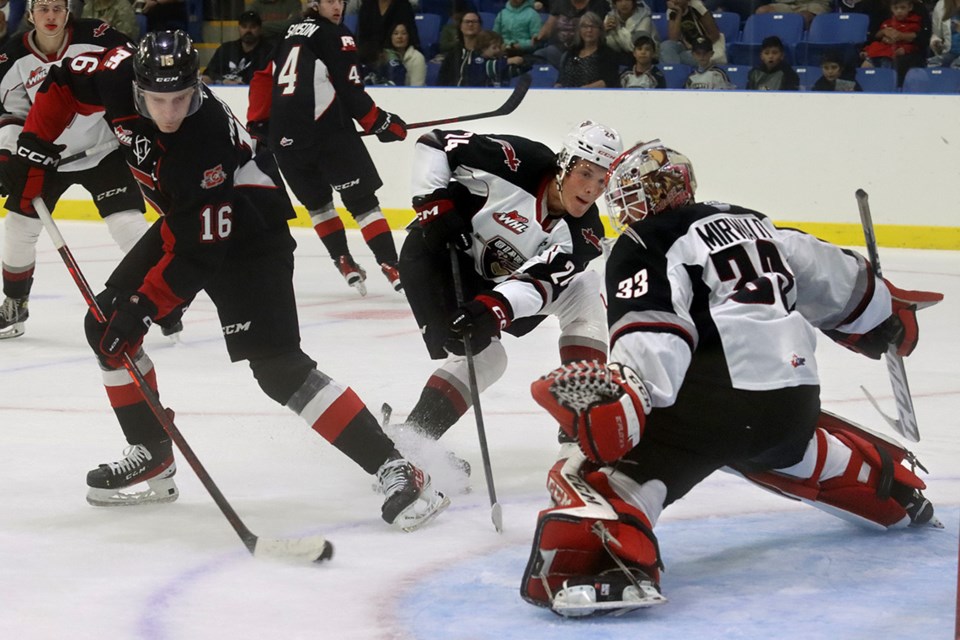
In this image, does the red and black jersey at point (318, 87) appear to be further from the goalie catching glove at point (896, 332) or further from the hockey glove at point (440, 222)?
the goalie catching glove at point (896, 332)

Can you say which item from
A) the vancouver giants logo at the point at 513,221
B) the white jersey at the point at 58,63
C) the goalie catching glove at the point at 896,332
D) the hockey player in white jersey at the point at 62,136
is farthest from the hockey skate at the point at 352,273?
the goalie catching glove at the point at 896,332

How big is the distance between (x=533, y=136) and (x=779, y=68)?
1.36 meters

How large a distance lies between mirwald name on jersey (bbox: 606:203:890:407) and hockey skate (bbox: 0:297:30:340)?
3120 mm

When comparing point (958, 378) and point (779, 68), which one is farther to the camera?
point (779, 68)

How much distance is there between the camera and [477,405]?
296 centimetres

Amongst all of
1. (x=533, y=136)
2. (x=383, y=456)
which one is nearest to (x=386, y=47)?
(x=533, y=136)

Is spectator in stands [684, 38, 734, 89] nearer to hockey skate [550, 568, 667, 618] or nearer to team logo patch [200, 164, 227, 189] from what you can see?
team logo patch [200, 164, 227, 189]

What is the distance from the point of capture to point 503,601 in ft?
7.36

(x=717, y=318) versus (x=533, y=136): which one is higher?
(x=717, y=318)

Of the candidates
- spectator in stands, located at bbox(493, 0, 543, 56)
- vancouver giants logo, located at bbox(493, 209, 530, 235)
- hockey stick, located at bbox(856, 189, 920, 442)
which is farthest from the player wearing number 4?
spectator in stands, located at bbox(493, 0, 543, 56)

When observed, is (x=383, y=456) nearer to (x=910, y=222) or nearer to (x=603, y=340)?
(x=603, y=340)

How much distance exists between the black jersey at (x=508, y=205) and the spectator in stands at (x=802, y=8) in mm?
4047

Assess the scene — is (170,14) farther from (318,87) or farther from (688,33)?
(688,33)

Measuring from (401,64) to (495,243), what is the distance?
463 cm
